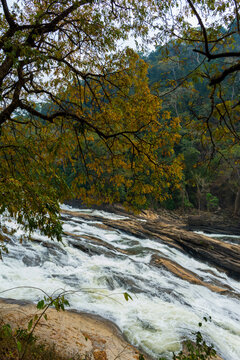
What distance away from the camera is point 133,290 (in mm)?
7453

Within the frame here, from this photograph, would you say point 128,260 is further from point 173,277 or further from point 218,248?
point 218,248

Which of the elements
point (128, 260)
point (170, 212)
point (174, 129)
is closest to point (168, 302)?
point (128, 260)

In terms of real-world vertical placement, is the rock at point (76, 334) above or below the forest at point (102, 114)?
below

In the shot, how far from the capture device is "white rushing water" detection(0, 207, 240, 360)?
5.45 meters

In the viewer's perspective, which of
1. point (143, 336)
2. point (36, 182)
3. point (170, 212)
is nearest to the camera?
point (36, 182)

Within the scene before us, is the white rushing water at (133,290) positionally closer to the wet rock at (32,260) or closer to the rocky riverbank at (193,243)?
the wet rock at (32,260)

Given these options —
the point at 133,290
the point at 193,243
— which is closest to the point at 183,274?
the point at 133,290

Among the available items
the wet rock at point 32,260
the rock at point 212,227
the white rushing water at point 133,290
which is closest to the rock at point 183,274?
the white rushing water at point 133,290

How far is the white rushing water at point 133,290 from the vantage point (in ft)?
17.9

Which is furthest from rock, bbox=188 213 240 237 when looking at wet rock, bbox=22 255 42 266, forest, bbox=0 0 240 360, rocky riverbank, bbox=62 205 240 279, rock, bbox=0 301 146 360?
rock, bbox=0 301 146 360

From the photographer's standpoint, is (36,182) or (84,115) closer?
(36,182)

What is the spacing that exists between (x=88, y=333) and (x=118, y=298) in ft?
7.34

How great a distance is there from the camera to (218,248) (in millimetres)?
13156

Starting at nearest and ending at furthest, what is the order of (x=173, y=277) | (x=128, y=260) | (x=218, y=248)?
(x=173, y=277)
(x=128, y=260)
(x=218, y=248)
